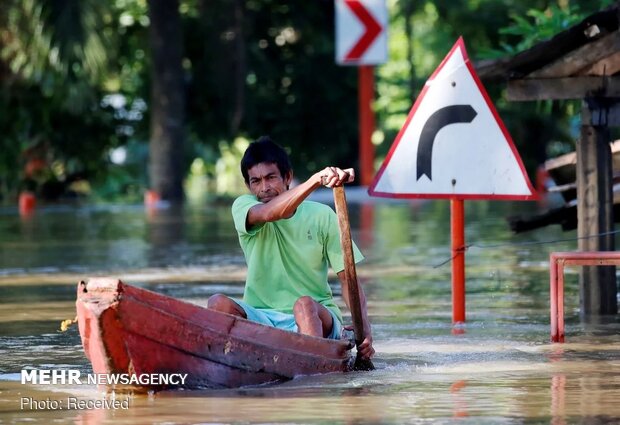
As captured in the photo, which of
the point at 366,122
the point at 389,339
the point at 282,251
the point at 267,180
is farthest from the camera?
the point at 366,122

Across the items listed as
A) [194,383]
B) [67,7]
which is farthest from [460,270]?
[67,7]

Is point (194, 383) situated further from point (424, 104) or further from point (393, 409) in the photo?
point (424, 104)

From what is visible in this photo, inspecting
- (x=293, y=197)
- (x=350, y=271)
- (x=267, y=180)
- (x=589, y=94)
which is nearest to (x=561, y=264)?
(x=589, y=94)

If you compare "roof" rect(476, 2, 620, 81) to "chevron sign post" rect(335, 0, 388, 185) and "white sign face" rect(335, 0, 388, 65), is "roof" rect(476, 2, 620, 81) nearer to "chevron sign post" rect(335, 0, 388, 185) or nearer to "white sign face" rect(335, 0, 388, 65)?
"chevron sign post" rect(335, 0, 388, 185)

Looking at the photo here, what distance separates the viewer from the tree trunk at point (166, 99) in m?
31.7

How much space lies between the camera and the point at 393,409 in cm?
820

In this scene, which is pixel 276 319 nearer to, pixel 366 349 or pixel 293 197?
pixel 366 349

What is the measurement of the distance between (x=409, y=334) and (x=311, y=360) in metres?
2.45

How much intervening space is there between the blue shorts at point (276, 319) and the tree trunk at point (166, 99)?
22.7 m

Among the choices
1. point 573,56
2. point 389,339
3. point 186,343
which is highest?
point 573,56

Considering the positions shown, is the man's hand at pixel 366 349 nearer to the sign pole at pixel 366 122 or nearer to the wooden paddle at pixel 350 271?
the wooden paddle at pixel 350 271

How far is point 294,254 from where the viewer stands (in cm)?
941

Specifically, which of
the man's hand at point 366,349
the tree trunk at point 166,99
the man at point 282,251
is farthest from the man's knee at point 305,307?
the tree trunk at point 166,99

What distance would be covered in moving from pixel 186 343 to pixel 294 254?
1053 mm
